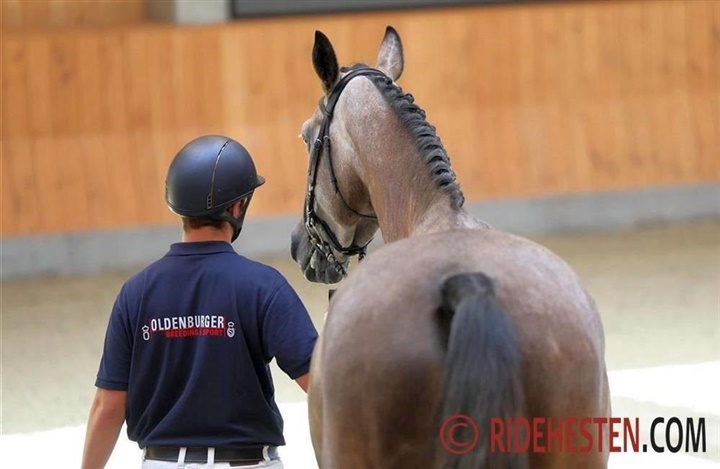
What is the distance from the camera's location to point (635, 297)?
28.7 ft

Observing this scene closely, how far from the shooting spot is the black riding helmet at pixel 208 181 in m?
3.37

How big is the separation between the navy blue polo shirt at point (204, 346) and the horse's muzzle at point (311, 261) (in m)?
1.21

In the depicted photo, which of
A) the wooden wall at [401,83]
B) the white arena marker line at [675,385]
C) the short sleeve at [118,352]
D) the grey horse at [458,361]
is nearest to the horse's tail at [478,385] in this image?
the grey horse at [458,361]

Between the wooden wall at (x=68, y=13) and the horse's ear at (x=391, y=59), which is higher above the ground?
the wooden wall at (x=68, y=13)

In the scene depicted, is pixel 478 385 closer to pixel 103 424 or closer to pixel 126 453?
pixel 103 424

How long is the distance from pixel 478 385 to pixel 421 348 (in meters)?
0.16

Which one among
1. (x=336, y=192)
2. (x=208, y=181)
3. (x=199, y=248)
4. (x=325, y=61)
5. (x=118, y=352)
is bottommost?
(x=118, y=352)

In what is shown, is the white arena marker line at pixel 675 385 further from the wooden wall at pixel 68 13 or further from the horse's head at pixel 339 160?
the wooden wall at pixel 68 13

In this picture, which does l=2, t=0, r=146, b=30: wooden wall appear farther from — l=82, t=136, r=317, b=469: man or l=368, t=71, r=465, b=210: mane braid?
l=82, t=136, r=317, b=469: man

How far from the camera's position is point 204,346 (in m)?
3.31

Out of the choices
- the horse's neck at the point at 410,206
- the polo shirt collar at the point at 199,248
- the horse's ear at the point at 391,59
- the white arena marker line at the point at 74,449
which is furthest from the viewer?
the white arena marker line at the point at 74,449

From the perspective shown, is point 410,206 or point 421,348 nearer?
point 421,348

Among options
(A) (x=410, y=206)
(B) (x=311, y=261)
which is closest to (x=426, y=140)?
(A) (x=410, y=206)

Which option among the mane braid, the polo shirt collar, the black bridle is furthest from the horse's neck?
the polo shirt collar
